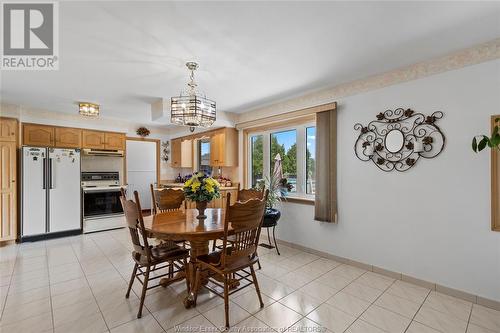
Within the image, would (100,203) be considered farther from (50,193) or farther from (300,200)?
(300,200)

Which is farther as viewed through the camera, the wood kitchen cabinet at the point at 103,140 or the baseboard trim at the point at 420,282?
the wood kitchen cabinet at the point at 103,140

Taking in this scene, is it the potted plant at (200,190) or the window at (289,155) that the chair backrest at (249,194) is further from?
the window at (289,155)

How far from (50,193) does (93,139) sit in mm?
1302

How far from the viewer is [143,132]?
19.5 ft

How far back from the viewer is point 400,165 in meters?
2.67

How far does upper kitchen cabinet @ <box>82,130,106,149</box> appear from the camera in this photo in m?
4.86

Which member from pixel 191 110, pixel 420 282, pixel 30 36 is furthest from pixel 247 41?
pixel 420 282

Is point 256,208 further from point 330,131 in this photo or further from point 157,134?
point 157,134

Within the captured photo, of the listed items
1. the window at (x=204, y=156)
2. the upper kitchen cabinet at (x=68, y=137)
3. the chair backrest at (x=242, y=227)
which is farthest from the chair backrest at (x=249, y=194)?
the upper kitchen cabinet at (x=68, y=137)

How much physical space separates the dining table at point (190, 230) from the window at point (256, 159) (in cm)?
190

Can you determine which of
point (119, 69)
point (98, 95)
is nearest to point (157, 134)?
point (98, 95)

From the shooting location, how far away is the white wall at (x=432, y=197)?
2.18 meters

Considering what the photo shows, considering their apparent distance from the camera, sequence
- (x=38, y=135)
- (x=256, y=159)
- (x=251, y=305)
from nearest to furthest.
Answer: (x=251, y=305) → (x=38, y=135) → (x=256, y=159)

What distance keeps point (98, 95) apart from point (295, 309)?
387 cm
